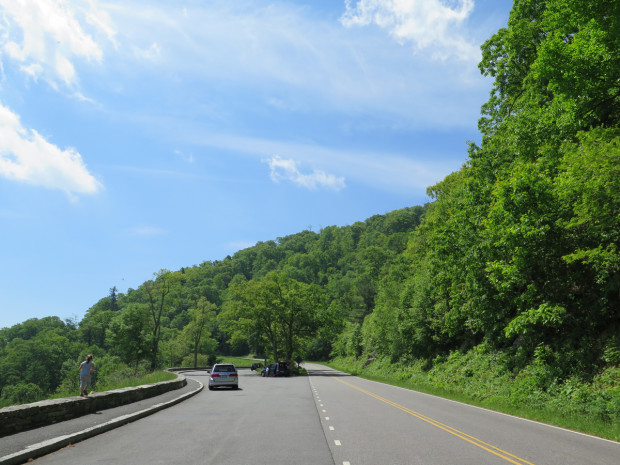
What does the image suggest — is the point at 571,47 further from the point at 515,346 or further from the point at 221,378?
the point at 221,378

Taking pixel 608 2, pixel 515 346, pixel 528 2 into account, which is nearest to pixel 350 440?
pixel 608 2

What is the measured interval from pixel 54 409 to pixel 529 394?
54.1 ft

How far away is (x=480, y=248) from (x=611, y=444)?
13.0 meters

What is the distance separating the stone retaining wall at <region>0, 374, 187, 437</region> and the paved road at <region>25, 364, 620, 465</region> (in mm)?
1631

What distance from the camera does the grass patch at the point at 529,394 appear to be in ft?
42.1

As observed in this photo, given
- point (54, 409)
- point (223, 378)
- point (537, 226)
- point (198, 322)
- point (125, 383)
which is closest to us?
point (54, 409)

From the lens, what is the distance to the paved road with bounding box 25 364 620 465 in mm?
7789

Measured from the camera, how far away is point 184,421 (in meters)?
12.8

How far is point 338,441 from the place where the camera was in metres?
9.62

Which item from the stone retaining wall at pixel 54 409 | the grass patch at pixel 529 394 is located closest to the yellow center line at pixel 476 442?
the grass patch at pixel 529 394

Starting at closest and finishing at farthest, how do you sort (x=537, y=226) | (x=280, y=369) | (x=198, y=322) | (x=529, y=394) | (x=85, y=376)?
(x=85, y=376)
(x=537, y=226)
(x=529, y=394)
(x=280, y=369)
(x=198, y=322)

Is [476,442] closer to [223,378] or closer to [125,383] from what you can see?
[125,383]

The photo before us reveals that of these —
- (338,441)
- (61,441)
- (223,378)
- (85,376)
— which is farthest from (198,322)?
(338,441)

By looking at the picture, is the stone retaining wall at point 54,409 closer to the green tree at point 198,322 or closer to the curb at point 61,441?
the curb at point 61,441
